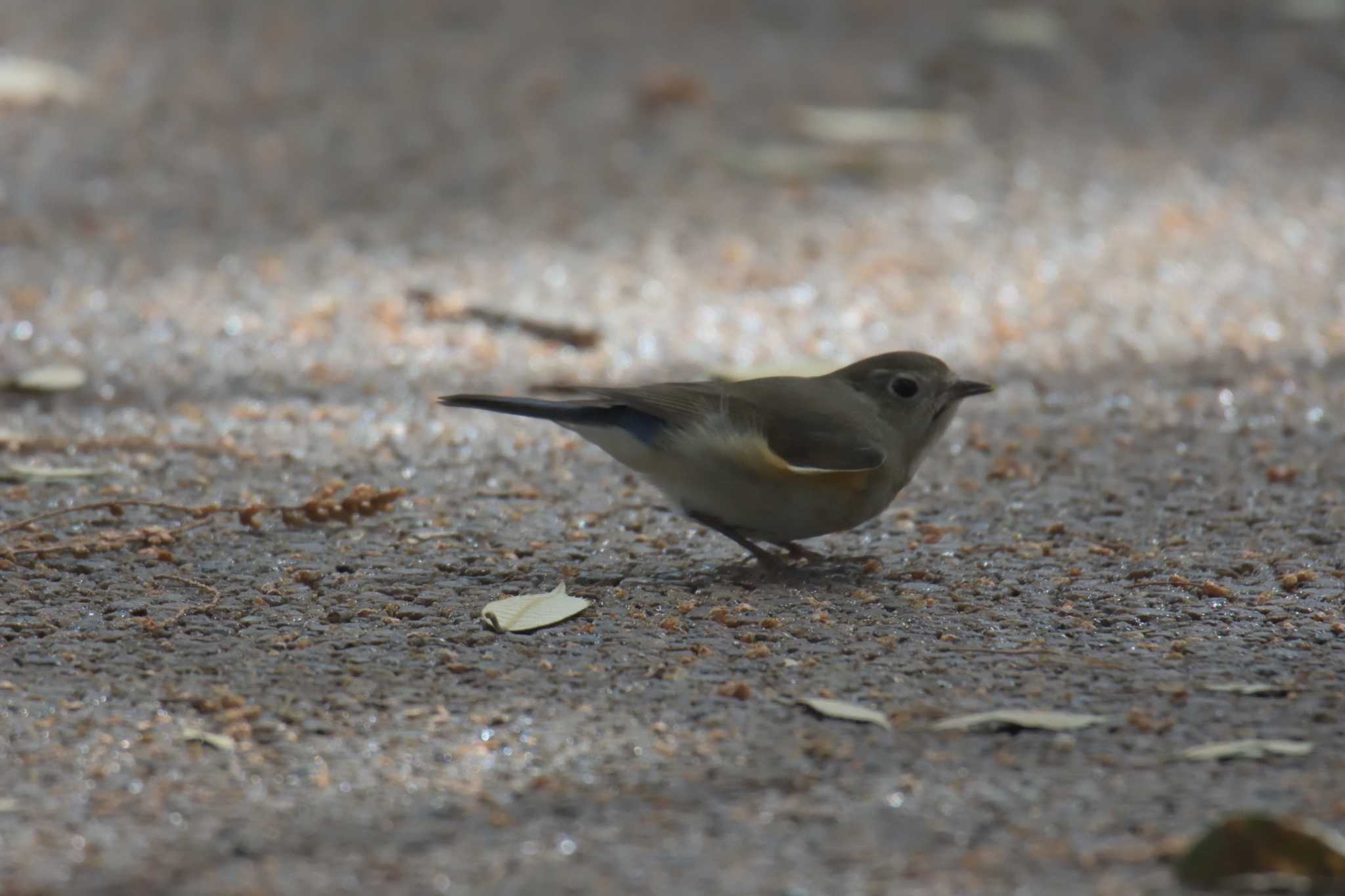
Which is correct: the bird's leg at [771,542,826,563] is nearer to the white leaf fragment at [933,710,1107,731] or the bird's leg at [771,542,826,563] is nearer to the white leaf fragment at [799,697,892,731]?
the white leaf fragment at [799,697,892,731]

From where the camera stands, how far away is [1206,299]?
618 cm

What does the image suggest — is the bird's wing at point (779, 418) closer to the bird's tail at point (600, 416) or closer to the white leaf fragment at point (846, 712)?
Answer: the bird's tail at point (600, 416)

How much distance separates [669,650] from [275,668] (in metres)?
0.75

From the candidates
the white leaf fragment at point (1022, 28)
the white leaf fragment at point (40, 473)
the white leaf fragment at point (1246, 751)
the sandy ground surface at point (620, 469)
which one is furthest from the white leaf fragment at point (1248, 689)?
the white leaf fragment at point (1022, 28)

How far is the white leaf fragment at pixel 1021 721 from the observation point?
3016 mm

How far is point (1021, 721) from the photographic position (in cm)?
301

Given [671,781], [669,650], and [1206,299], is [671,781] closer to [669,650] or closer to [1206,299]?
[669,650]

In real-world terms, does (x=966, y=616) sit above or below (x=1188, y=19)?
below

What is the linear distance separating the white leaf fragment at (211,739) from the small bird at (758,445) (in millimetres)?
999

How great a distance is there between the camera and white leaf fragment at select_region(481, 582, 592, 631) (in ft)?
11.6

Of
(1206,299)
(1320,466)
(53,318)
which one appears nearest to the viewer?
(1320,466)

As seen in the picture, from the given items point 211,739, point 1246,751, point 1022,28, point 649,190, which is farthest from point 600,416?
point 1022,28

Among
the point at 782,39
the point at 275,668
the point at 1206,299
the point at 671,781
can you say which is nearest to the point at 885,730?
the point at 671,781

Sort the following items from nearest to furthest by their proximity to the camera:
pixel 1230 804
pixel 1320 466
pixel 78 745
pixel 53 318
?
pixel 1230 804 < pixel 78 745 < pixel 1320 466 < pixel 53 318
